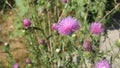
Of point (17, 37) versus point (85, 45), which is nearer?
point (85, 45)

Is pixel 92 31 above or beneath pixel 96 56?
above

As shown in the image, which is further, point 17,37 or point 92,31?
point 17,37

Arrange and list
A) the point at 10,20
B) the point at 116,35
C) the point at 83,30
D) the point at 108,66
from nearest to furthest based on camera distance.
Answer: the point at 108,66, the point at 83,30, the point at 116,35, the point at 10,20

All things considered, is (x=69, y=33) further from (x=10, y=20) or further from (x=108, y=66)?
(x=10, y=20)

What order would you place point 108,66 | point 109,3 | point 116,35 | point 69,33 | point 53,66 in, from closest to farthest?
point 108,66
point 69,33
point 53,66
point 116,35
point 109,3

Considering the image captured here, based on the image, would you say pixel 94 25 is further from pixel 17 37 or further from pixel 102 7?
pixel 17 37

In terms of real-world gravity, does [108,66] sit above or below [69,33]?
below

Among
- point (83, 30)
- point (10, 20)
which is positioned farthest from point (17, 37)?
point (83, 30)

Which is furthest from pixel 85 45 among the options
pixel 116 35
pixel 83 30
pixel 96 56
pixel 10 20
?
pixel 10 20

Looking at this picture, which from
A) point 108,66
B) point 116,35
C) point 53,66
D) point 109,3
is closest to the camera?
point 108,66

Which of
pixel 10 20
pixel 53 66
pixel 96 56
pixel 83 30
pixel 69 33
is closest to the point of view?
pixel 69 33
